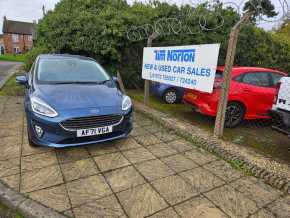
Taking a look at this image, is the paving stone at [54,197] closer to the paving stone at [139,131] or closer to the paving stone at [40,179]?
the paving stone at [40,179]

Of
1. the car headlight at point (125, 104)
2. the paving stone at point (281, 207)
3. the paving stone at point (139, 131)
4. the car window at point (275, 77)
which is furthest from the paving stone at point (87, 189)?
the car window at point (275, 77)

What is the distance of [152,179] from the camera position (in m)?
2.82

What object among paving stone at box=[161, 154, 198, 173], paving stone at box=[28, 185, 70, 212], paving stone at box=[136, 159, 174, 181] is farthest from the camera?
paving stone at box=[161, 154, 198, 173]

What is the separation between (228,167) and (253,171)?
34 centimetres

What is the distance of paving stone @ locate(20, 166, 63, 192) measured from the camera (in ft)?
8.28

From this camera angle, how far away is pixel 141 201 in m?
2.39

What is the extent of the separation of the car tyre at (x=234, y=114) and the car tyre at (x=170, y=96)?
249 centimetres

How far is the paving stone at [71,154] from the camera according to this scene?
3.18 m

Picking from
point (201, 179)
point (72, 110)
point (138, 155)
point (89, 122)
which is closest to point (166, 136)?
point (138, 155)

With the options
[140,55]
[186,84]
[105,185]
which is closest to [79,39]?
[140,55]

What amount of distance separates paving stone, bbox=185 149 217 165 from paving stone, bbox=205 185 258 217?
684mm

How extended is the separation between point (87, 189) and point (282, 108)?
346 cm

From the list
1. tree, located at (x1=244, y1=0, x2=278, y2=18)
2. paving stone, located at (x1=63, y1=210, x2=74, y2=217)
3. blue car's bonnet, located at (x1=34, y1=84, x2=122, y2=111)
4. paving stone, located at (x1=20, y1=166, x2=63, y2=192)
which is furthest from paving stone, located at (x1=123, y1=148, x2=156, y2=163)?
tree, located at (x1=244, y1=0, x2=278, y2=18)

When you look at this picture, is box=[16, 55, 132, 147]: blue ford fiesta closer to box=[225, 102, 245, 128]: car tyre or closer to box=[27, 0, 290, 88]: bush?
box=[225, 102, 245, 128]: car tyre
